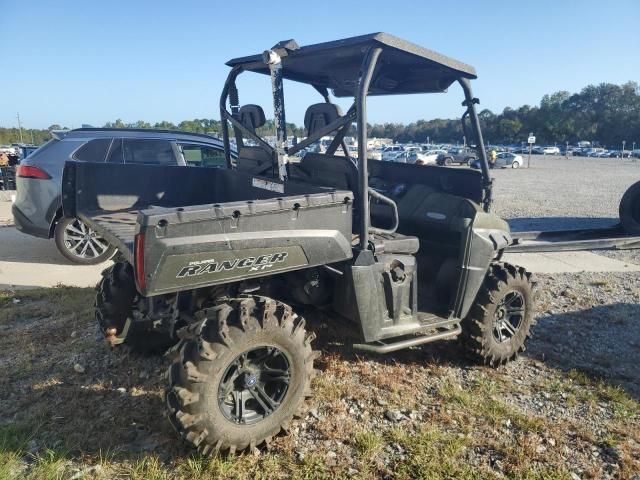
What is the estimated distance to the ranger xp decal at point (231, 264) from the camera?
2.84 m

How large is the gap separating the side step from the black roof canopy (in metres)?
1.98

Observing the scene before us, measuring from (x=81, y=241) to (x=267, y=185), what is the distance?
4976 mm

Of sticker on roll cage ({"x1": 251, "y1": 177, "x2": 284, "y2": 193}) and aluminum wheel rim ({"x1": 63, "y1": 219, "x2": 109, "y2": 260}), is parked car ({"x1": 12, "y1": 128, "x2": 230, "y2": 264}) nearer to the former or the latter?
aluminum wheel rim ({"x1": 63, "y1": 219, "x2": 109, "y2": 260})

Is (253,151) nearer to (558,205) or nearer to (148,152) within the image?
(148,152)

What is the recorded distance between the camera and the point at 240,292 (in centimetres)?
340

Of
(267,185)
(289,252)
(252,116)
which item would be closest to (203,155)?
(252,116)

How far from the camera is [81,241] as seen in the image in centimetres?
786

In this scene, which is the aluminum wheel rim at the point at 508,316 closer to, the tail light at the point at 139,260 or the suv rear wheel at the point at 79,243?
the tail light at the point at 139,260

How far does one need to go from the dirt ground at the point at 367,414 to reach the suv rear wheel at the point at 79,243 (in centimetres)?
265

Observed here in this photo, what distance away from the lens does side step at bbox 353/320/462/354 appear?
11.9 feet

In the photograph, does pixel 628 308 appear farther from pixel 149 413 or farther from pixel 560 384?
pixel 149 413

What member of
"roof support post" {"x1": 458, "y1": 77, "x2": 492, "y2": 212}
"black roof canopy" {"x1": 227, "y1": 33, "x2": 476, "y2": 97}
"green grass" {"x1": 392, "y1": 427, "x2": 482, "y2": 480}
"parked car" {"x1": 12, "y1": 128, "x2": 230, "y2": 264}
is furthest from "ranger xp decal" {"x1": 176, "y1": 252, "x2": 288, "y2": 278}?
"parked car" {"x1": 12, "y1": 128, "x2": 230, "y2": 264}

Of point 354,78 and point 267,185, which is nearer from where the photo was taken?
point 267,185

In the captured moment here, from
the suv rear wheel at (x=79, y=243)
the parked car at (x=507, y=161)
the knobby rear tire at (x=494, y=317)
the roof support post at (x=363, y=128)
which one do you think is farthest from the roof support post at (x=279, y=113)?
the parked car at (x=507, y=161)
